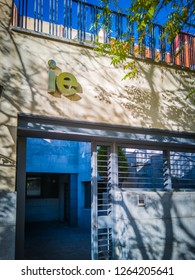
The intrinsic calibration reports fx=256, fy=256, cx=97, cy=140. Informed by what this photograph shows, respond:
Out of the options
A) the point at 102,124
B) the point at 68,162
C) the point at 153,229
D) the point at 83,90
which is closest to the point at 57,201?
the point at 68,162

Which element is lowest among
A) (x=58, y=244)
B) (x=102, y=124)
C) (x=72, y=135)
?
(x=58, y=244)

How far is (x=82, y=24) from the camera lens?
603cm

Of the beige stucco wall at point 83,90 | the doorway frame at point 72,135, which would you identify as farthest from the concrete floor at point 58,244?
the beige stucco wall at point 83,90

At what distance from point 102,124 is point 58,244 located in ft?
19.6

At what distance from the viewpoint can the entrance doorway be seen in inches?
360

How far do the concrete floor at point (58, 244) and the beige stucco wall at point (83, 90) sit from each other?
438 cm

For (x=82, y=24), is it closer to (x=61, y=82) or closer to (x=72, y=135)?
(x=61, y=82)

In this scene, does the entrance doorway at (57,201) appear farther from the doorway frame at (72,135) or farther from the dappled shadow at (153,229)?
the doorway frame at (72,135)

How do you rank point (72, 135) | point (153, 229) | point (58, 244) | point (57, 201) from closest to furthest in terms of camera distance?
A: point (72, 135), point (153, 229), point (58, 244), point (57, 201)

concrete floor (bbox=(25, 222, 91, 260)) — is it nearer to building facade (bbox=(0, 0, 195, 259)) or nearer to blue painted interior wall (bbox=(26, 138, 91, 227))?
blue painted interior wall (bbox=(26, 138, 91, 227))

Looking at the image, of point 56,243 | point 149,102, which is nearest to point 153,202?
point 149,102

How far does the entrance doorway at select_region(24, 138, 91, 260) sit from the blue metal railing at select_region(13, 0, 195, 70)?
627 centimetres

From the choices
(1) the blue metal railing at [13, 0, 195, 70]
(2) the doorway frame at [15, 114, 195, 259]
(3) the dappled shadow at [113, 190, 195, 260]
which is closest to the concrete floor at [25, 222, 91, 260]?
(3) the dappled shadow at [113, 190, 195, 260]

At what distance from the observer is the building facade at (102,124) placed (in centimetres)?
492
